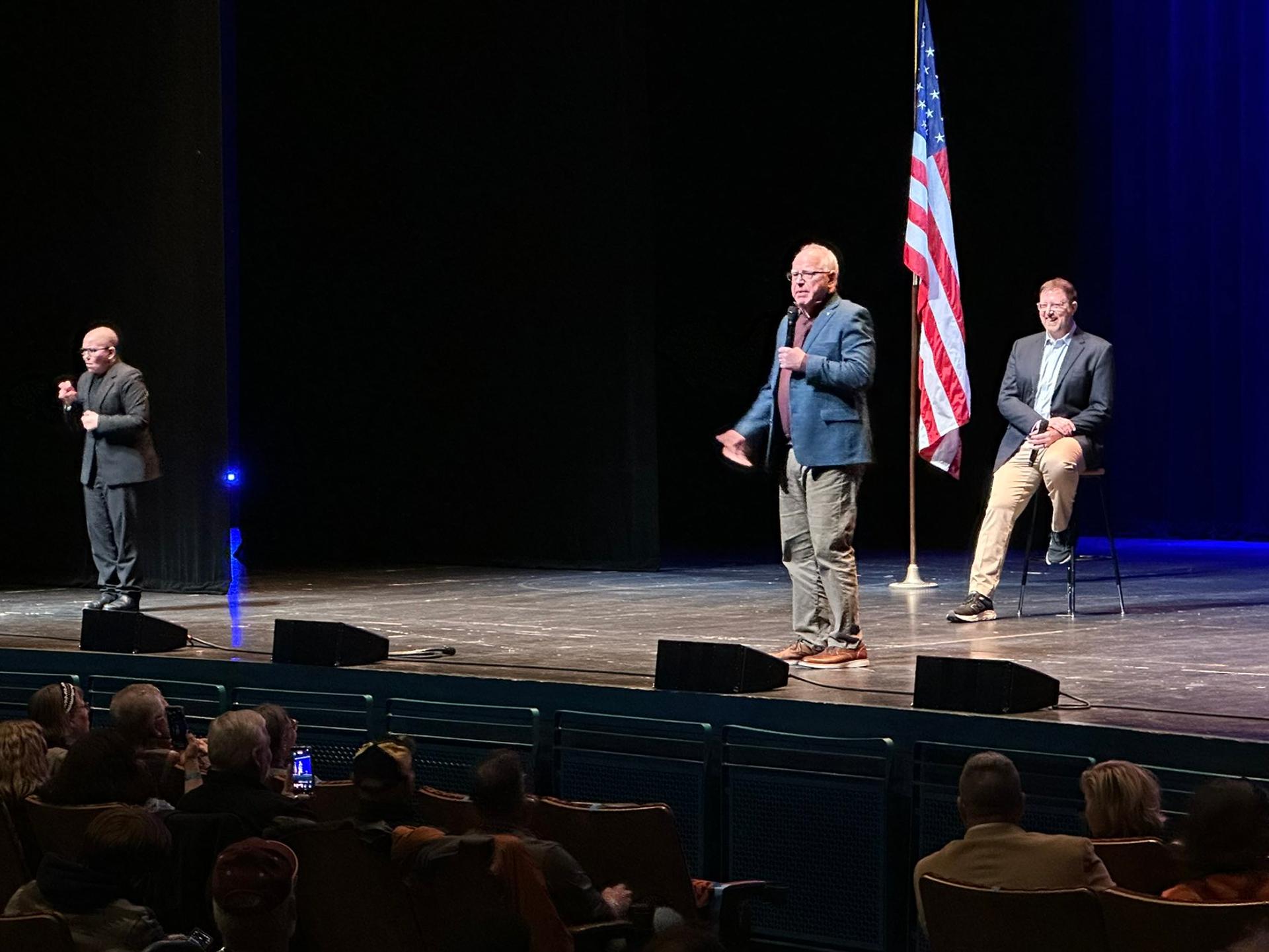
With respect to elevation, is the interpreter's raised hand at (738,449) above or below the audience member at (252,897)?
above

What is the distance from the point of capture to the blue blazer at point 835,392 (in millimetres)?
5391

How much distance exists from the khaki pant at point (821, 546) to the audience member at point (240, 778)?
222 cm

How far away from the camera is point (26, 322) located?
31.1ft

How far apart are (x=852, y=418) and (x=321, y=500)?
6.42 m

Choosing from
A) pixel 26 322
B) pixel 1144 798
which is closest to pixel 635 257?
pixel 26 322

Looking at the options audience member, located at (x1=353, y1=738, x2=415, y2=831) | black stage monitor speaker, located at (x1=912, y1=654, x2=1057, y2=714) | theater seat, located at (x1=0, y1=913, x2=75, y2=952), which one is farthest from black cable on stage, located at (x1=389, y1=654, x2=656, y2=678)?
theater seat, located at (x1=0, y1=913, x2=75, y2=952)

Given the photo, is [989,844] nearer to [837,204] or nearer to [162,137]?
[162,137]

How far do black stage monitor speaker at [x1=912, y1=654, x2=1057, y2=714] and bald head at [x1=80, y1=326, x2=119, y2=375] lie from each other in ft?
14.8

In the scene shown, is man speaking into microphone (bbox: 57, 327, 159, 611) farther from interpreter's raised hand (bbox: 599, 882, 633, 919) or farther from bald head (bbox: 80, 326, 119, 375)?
interpreter's raised hand (bbox: 599, 882, 633, 919)

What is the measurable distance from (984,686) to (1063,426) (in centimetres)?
256

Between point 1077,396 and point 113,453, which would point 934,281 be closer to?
point 1077,396

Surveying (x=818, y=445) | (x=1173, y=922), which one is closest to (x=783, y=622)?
(x=818, y=445)

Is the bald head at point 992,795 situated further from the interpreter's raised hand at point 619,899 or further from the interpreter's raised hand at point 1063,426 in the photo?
the interpreter's raised hand at point 1063,426

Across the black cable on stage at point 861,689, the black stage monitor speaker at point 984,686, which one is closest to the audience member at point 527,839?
the black stage monitor speaker at point 984,686
